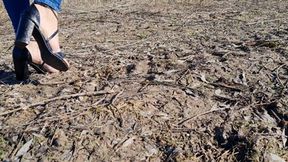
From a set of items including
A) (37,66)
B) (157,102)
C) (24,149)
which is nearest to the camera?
(24,149)

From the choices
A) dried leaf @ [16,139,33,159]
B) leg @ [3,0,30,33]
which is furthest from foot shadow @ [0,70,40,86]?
dried leaf @ [16,139,33,159]

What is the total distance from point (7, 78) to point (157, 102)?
78 centimetres

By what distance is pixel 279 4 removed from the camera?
400cm

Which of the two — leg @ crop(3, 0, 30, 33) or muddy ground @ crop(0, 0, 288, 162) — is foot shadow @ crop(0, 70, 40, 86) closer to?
muddy ground @ crop(0, 0, 288, 162)

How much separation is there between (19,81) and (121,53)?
2.02 feet

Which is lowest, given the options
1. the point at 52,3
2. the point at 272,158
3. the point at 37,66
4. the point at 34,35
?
the point at 272,158

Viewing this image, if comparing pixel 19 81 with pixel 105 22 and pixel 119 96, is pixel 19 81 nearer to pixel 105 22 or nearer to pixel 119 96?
pixel 119 96

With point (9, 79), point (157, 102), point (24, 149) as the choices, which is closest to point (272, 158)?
point (157, 102)

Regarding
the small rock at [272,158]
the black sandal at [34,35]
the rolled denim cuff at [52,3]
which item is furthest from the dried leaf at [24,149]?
the small rock at [272,158]

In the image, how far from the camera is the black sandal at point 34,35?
1.81 meters

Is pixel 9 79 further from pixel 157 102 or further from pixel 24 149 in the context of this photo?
pixel 157 102

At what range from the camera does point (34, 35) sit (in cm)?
189

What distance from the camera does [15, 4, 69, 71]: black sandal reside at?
1809 millimetres

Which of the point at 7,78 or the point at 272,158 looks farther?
the point at 7,78
